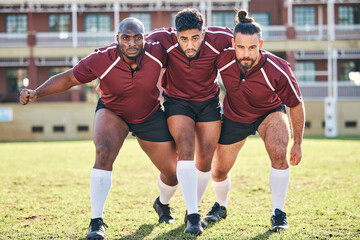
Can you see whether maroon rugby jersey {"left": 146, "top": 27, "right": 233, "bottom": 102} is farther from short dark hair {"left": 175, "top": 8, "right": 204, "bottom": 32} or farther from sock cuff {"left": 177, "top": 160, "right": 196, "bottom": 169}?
sock cuff {"left": 177, "top": 160, "right": 196, "bottom": 169}

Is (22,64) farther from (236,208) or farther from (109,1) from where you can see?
(236,208)

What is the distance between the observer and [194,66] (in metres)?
5.24

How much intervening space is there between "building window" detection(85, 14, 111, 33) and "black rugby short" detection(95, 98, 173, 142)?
1144 inches

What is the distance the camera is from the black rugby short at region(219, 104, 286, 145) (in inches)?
216

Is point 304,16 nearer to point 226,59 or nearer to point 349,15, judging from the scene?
point 349,15

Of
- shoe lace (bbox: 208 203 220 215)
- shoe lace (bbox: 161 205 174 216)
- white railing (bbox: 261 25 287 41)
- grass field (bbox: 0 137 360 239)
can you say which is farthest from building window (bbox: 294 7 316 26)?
shoe lace (bbox: 161 205 174 216)

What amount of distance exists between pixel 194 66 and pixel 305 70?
29357mm

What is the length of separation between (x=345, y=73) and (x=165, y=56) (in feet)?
101

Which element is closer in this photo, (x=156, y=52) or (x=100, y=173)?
(x=100, y=173)

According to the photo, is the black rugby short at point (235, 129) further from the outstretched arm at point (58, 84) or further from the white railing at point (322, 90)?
the white railing at point (322, 90)

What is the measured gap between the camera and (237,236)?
459cm

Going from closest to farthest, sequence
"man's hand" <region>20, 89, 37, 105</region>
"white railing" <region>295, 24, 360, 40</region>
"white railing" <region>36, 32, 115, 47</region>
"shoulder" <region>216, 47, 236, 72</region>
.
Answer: "man's hand" <region>20, 89, 37, 105</region>, "shoulder" <region>216, 47, 236, 72</region>, "white railing" <region>36, 32, 115, 47</region>, "white railing" <region>295, 24, 360, 40</region>

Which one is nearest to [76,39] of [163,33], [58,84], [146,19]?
[146,19]

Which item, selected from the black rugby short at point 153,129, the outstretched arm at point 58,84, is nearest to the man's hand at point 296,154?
the black rugby short at point 153,129
